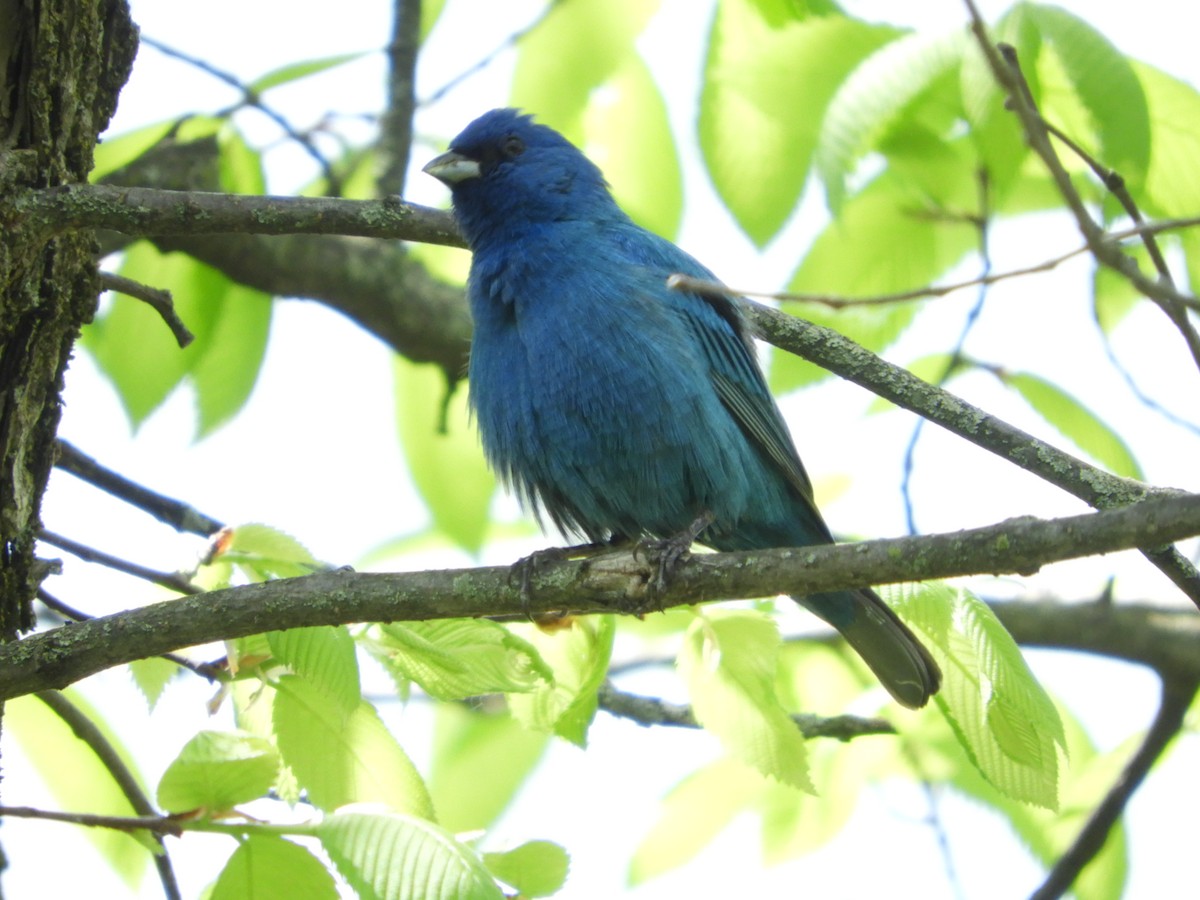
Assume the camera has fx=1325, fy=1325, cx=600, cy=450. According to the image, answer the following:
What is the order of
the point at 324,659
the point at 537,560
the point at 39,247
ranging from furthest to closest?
1. the point at 537,560
2. the point at 39,247
3. the point at 324,659

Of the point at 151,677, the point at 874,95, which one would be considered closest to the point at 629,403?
the point at 874,95

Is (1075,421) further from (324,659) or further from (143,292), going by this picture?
(143,292)

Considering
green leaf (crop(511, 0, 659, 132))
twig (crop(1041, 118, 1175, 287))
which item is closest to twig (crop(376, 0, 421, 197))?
green leaf (crop(511, 0, 659, 132))

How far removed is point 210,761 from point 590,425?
2.73 m

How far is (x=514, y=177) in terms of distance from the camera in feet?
21.7

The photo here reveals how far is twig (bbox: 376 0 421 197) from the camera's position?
7074mm

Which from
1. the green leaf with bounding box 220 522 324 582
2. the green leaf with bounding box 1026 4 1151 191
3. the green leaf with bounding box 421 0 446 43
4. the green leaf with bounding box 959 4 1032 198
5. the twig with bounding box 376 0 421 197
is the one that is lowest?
the green leaf with bounding box 220 522 324 582

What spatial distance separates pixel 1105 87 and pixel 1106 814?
302 centimetres

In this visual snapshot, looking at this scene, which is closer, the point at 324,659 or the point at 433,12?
the point at 324,659

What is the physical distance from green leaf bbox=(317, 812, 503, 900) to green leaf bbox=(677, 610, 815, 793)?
3.83 feet

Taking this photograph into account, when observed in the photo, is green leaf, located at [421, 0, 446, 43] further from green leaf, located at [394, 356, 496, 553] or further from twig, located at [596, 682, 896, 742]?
twig, located at [596, 682, 896, 742]

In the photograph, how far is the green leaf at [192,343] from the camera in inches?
218

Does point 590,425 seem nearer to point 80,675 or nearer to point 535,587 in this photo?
point 535,587

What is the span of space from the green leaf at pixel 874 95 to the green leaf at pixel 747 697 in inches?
57.7
